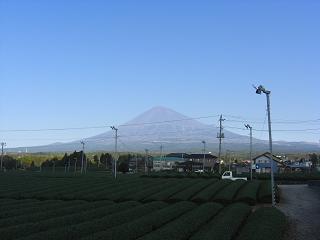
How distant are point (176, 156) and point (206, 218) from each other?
155 m

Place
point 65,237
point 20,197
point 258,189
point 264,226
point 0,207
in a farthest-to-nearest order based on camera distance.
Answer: point 258,189 → point 20,197 → point 0,207 → point 264,226 → point 65,237

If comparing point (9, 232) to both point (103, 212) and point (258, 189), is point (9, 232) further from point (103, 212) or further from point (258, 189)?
point (258, 189)

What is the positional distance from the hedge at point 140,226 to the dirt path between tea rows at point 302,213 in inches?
237

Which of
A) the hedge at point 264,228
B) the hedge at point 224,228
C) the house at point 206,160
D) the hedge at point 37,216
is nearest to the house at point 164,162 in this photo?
the house at point 206,160

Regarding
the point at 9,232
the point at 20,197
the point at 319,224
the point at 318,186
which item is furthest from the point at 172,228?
the point at 318,186

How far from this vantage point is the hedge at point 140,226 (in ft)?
64.9

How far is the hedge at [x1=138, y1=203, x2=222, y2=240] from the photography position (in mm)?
20306

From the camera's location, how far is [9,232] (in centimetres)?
2030

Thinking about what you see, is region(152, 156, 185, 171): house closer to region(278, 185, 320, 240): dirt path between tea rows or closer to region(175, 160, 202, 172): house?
region(175, 160, 202, 172): house

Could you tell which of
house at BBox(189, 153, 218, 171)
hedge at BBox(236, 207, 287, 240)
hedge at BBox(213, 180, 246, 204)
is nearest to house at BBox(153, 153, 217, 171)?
house at BBox(189, 153, 218, 171)

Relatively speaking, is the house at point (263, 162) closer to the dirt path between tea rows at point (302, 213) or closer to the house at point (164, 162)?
the house at point (164, 162)

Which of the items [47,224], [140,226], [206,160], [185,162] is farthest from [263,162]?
[47,224]

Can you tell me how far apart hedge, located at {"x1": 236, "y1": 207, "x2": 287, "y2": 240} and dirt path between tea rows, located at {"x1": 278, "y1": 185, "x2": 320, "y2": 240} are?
815mm

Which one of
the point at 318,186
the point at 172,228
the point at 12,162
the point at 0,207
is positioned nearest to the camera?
the point at 172,228
